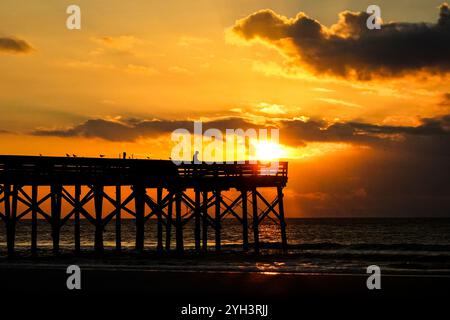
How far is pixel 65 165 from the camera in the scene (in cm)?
3238

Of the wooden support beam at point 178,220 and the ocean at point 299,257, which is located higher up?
the wooden support beam at point 178,220

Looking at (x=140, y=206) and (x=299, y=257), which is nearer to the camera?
(x=140, y=206)

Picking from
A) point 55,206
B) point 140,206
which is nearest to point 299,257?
point 140,206

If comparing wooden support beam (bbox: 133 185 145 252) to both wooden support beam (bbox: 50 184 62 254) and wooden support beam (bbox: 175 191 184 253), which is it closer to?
wooden support beam (bbox: 175 191 184 253)

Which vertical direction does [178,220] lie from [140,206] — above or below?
below

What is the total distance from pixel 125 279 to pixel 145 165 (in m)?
15.8

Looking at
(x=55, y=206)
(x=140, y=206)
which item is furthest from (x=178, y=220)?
(x=55, y=206)

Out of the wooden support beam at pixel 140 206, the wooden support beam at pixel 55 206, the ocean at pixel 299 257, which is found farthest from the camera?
the wooden support beam at pixel 55 206

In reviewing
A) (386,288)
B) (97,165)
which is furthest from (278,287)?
(97,165)

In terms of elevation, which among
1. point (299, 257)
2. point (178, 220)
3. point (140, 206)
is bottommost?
point (299, 257)

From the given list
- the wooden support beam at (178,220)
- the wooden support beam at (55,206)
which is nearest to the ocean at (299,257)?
the wooden support beam at (178,220)

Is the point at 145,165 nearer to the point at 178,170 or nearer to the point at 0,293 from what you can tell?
the point at 178,170

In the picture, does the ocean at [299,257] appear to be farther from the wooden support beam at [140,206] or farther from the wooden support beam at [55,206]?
the wooden support beam at [55,206]

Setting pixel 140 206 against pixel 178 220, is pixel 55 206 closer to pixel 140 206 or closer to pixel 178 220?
pixel 140 206
